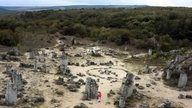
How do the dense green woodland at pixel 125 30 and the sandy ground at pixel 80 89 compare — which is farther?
the dense green woodland at pixel 125 30

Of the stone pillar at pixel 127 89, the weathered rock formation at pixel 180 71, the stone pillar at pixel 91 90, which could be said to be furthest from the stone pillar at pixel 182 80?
the stone pillar at pixel 91 90

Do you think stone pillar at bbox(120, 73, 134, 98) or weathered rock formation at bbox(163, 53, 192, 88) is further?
weathered rock formation at bbox(163, 53, 192, 88)

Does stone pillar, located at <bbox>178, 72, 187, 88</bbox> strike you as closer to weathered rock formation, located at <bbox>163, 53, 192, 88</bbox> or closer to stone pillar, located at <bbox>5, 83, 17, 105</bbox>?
weathered rock formation, located at <bbox>163, 53, 192, 88</bbox>

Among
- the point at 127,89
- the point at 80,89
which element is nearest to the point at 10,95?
the point at 80,89

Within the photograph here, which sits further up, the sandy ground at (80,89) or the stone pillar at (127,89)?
the stone pillar at (127,89)

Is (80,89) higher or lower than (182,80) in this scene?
lower

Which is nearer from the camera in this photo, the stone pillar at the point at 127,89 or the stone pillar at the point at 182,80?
the stone pillar at the point at 127,89

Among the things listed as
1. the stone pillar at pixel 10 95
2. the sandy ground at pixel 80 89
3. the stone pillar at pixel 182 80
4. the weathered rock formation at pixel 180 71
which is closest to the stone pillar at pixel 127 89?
the sandy ground at pixel 80 89

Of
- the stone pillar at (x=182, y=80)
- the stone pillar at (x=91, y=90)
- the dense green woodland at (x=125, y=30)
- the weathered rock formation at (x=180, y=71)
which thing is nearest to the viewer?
the stone pillar at (x=91, y=90)

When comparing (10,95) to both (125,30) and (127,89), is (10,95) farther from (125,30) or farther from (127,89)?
(125,30)

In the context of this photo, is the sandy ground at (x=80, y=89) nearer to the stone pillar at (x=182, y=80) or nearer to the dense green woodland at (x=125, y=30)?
the stone pillar at (x=182, y=80)

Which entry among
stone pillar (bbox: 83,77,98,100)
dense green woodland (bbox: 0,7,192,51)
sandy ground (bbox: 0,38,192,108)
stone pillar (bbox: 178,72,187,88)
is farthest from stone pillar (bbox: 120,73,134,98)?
dense green woodland (bbox: 0,7,192,51)

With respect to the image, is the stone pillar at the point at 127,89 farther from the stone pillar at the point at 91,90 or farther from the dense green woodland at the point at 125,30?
the dense green woodland at the point at 125,30

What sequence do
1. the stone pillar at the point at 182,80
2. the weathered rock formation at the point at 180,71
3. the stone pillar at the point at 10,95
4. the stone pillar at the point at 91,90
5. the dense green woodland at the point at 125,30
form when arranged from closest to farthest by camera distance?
the stone pillar at the point at 10,95 → the stone pillar at the point at 91,90 → the stone pillar at the point at 182,80 → the weathered rock formation at the point at 180,71 → the dense green woodland at the point at 125,30
